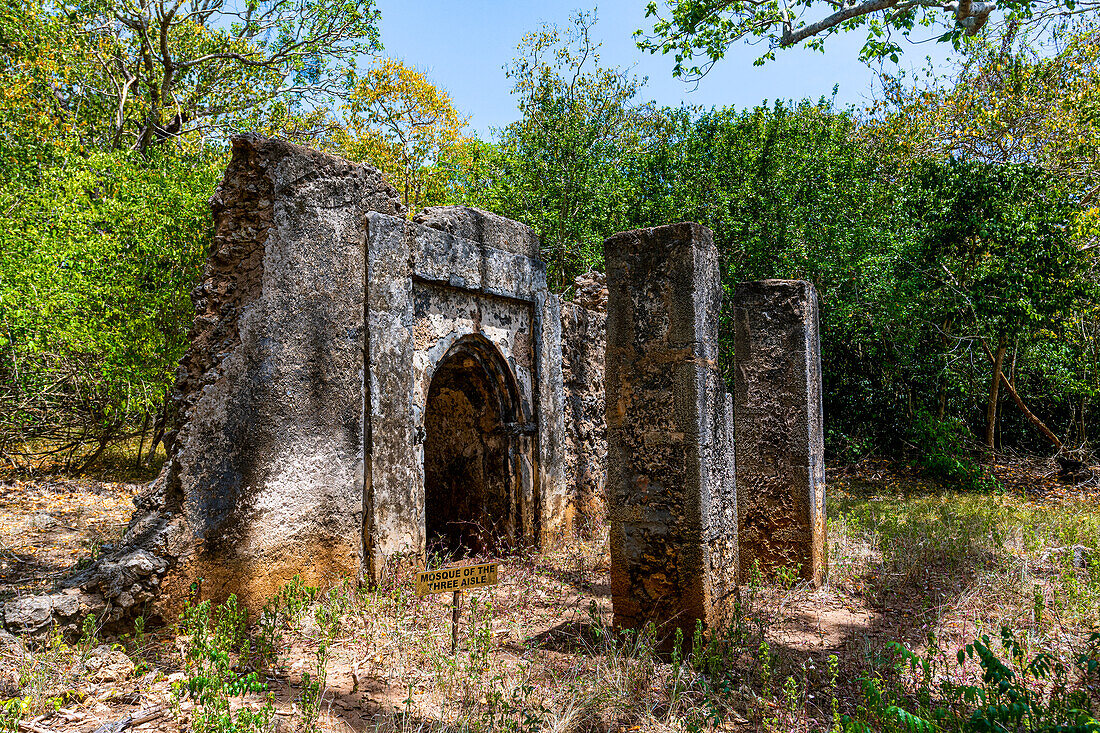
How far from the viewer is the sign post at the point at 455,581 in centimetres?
445

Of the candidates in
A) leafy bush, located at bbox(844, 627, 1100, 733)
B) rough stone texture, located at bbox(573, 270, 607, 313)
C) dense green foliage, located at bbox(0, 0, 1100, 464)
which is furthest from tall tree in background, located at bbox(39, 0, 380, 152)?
leafy bush, located at bbox(844, 627, 1100, 733)

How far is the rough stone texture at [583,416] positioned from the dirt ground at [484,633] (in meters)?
0.88

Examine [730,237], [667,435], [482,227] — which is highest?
[730,237]

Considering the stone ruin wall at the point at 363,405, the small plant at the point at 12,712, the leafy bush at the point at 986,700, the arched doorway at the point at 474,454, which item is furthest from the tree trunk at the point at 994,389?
the small plant at the point at 12,712

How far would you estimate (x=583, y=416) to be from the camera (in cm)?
898

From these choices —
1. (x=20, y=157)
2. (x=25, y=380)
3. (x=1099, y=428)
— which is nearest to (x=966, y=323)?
(x=1099, y=428)

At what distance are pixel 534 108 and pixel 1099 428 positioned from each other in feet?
44.4

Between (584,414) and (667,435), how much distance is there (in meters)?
4.56

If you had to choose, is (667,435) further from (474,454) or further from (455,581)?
(474,454)

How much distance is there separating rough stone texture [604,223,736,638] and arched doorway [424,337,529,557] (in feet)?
A: 9.72

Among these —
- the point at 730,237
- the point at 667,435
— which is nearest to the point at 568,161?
the point at 730,237

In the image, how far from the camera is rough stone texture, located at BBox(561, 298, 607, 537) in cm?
875

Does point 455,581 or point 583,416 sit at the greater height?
point 583,416

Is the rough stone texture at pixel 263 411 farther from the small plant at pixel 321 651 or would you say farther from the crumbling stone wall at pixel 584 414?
the crumbling stone wall at pixel 584 414
